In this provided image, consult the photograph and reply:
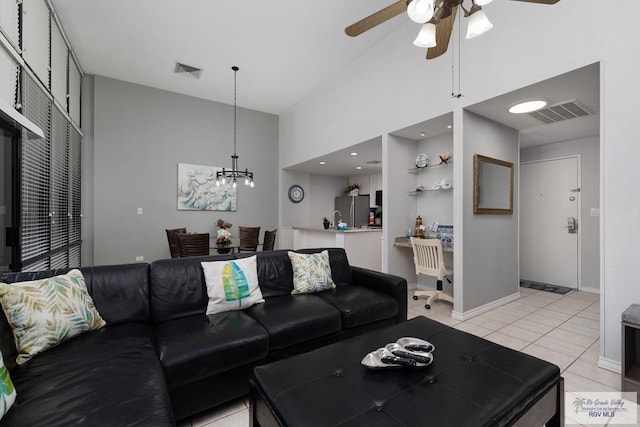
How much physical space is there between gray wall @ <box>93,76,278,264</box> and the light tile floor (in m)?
4.22

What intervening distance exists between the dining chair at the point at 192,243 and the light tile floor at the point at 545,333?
2.58 meters

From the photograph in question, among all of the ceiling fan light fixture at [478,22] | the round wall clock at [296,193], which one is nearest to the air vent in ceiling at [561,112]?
the ceiling fan light fixture at [478,22]

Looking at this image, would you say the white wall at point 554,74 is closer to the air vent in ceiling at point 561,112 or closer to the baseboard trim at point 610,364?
the baseboard trim at point 610,364

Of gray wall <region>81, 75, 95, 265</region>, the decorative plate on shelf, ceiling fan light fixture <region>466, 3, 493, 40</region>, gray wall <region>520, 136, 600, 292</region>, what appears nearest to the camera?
ceiling fan light fixture <region>466, 3, 493, 40</region>

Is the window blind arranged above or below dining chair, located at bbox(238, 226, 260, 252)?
above

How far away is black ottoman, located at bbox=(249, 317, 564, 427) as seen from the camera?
3.28ft

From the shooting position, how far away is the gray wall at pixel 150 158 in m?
4.75

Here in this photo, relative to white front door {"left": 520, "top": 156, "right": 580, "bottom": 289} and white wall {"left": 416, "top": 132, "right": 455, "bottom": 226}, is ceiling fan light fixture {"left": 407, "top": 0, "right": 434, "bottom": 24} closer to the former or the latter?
white wall {"left": 416, "top": 132, "right": 455, "bottom": 226}

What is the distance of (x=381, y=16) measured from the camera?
1.76m

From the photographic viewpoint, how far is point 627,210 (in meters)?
2.00

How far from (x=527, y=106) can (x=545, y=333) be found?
7.57 ft

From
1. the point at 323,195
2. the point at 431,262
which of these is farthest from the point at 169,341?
the point at 323,195

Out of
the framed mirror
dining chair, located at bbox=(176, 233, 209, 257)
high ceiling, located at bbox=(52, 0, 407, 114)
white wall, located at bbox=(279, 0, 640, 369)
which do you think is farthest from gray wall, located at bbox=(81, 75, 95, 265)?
the framed mirror

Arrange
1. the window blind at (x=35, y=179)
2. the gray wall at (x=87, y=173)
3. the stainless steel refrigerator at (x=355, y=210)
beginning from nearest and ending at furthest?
the window blind at (x=35, y=179)
the gray wall at (x=87, y=173)
the stainless steel refrigerator at (x=355, y=210)
